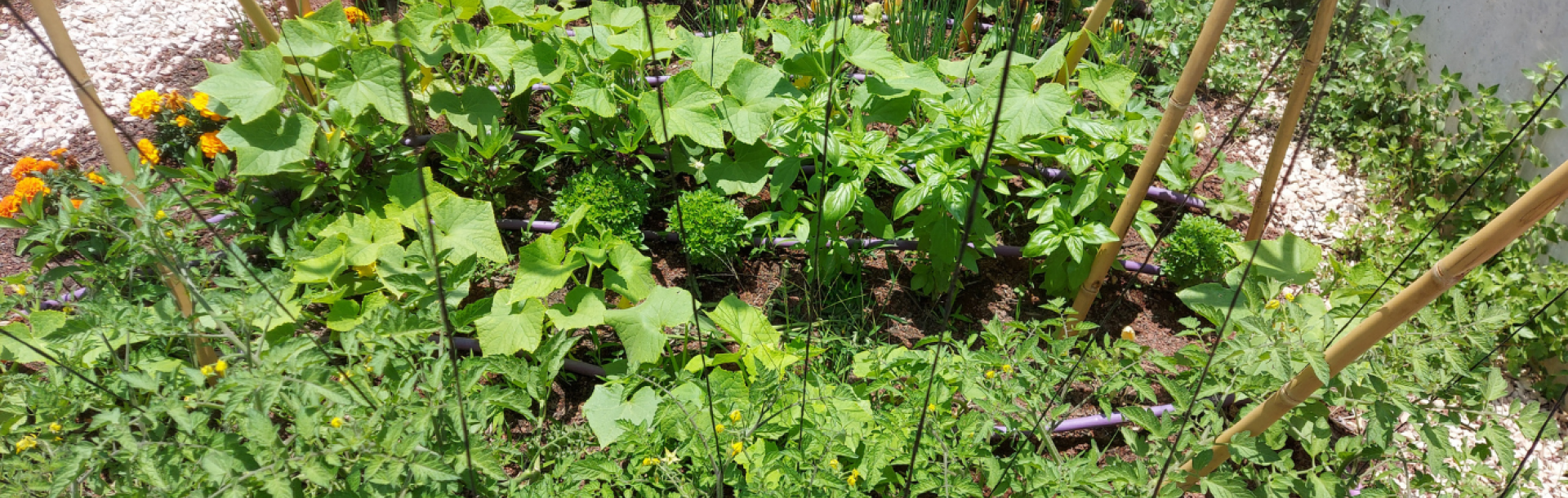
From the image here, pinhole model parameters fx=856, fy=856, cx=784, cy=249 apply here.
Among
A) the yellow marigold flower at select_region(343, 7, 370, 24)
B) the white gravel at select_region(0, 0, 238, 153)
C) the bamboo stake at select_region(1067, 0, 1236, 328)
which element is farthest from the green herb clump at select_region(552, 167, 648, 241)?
the white gravel at select_region(0, 0, 238, 153)

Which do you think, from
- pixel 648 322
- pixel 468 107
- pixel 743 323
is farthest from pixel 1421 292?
pixel 468 107

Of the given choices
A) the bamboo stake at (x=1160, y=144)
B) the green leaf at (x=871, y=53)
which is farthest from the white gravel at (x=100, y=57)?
the bamboo stake at (x=1160, y=144)

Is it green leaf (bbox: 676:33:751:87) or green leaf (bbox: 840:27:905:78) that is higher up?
green leaf (bbox: 840:27:905:78)

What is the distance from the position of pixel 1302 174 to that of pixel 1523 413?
5.35 ft

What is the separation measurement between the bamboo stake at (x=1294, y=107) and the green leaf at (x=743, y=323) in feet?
3.61

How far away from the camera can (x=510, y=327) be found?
1984 millimetres

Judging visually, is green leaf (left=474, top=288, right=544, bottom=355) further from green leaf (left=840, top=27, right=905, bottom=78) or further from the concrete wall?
the concrete wall

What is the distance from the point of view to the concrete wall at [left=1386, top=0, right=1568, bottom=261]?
2.44 meters

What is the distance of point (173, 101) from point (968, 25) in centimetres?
259

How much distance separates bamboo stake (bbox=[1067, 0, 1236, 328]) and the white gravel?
9.95ft

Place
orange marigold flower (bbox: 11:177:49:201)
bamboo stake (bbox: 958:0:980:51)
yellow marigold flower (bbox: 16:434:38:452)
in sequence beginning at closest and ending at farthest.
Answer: yellow marigold flower (bbox: 16:434:38:452) → orange marigold flower (bbox: 11:177:49:201) → bamboo stake (bbox: 958:0:980:51)

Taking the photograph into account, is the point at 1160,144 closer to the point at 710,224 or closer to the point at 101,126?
the point at 710,224

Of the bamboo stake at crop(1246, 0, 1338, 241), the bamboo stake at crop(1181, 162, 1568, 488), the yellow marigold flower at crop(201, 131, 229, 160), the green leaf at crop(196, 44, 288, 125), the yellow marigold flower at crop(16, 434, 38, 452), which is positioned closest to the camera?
the bamboo stake at crop(1181, 162, 1568, 488)

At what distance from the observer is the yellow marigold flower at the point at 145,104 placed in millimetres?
2523
